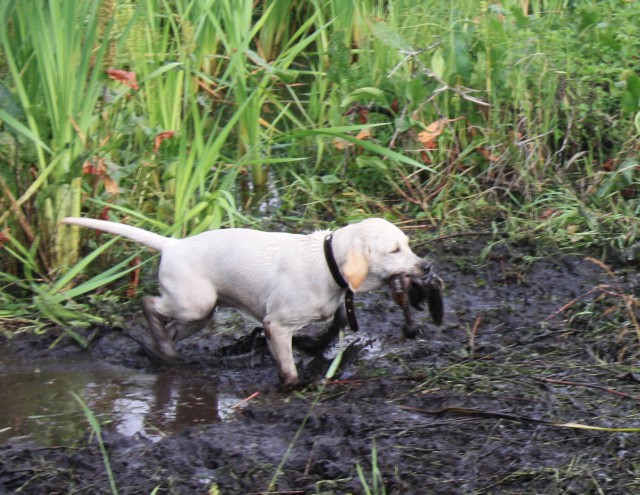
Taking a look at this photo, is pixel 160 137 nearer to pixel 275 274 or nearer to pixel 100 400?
pixel 275 274

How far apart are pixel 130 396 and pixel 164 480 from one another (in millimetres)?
1109

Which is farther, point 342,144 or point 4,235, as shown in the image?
point 342,144

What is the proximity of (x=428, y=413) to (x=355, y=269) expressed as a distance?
69 cm

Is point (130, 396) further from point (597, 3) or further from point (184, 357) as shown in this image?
point (597, 3)

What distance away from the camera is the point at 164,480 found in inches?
139

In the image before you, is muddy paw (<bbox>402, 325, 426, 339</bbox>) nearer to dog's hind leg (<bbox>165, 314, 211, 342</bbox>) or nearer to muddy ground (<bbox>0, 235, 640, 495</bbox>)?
muddy ground (<bbox>0, 235, 640, 495</bbox>)

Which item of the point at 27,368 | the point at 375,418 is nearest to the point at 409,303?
the point at 375,418

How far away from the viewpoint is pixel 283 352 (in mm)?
4543

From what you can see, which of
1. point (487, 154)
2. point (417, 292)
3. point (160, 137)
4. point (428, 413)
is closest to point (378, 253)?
point (417, 292)

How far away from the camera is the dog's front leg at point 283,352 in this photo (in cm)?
453

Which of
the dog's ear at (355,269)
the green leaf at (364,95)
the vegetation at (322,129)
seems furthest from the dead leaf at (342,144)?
the dog's ear at (355,269)

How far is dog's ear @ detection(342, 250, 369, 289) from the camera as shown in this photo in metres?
4.31

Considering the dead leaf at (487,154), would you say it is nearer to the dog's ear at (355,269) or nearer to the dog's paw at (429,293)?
the dog's paw at (429,293)

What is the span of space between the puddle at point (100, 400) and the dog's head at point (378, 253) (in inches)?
32.8
